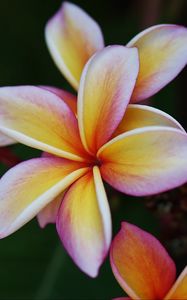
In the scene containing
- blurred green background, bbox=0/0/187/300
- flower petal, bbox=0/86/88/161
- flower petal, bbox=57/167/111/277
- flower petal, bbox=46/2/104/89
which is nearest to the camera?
flower petal, bbox=57/167/111/277

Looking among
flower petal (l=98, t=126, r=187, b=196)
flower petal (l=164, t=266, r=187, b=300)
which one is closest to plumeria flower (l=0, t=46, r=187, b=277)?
flower petal (l=98, t=126, r=187, b=196)

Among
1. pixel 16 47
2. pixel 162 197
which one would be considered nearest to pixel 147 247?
pixel 162 197

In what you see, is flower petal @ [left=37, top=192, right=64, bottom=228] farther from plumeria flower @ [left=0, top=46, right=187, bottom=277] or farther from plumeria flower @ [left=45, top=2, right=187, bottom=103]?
plumeria flower @ [left=45, top=2, right=187, bottom=103]

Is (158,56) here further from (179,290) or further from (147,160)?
(179,290)

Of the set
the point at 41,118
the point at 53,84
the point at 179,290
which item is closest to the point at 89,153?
the point at 41,118

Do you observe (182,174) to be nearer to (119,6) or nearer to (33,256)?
(33,256)

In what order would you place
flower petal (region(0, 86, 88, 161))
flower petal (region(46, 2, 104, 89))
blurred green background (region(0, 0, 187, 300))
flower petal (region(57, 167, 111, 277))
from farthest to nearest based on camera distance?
1. blurred green background (region(0, 0, 187, 300))
2. flower petal (region(46, 2, 104, 89))
3. flower petal (region(0, 86, 88, 161))
4. flower petal (region(57, 167, 111, 277))

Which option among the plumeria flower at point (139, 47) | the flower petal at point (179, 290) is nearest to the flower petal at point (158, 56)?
the plumeria flower at point (139, 47)
